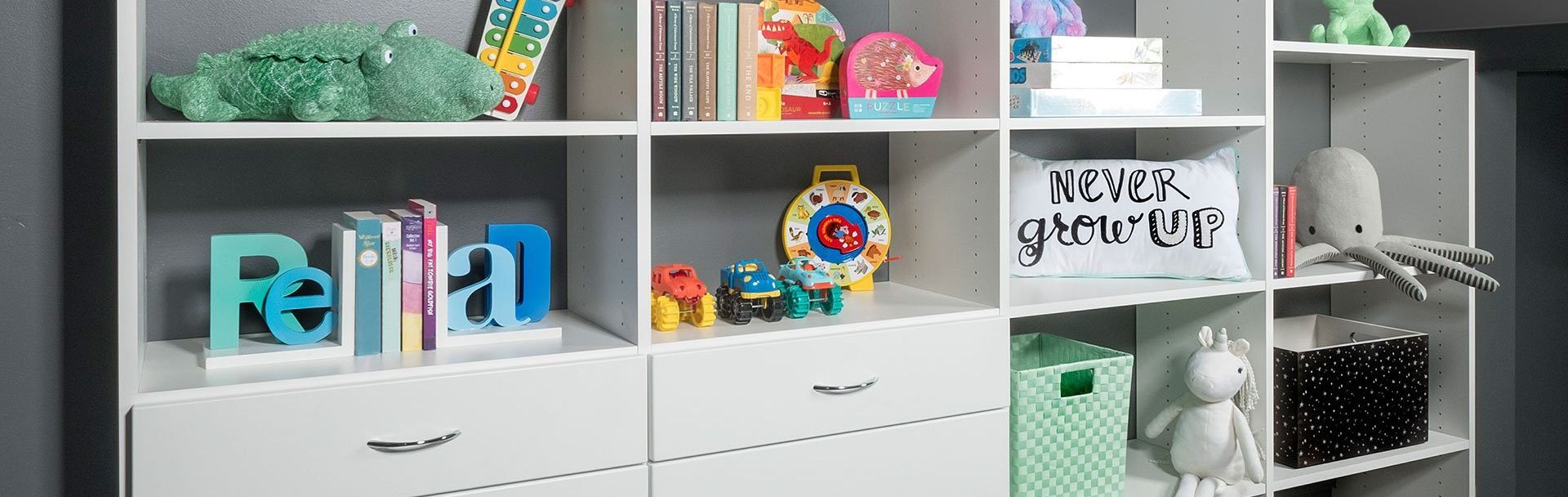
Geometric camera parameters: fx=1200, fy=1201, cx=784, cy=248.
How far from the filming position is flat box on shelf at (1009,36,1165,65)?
5.92 feet

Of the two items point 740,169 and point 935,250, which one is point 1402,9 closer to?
point 935,250

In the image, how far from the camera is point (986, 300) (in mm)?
1729


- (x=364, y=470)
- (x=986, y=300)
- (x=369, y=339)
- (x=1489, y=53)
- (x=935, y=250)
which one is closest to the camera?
(x=364, y=470)

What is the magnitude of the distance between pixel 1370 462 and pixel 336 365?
5.68 ft

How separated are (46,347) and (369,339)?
0.43m

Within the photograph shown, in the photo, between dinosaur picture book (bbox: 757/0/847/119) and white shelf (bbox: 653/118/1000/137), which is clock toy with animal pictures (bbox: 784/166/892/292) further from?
white shelf (bbox: 653/118/1000/137)

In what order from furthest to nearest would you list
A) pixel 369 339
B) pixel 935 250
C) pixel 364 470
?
pixel 935 250 < pixel 369 339 < pixel 364 470

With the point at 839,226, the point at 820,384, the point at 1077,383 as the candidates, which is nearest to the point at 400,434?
the point at 820,384

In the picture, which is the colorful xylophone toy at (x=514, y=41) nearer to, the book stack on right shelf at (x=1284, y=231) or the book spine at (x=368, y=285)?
the book spine at (x=368, y=285)

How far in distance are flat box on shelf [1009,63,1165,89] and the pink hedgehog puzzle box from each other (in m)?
0.15

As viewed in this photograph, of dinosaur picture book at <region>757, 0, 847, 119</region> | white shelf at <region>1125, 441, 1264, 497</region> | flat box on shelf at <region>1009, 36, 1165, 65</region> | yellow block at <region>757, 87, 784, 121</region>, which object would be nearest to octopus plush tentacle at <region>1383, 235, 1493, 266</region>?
white shelf at <region>1125, 441, 1264, 497</region>

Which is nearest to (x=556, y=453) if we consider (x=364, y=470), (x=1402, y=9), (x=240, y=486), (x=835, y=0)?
(x=364, y=470)

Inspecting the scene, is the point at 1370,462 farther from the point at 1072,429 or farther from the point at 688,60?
the point at 688,60

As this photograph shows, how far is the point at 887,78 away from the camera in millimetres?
1706
